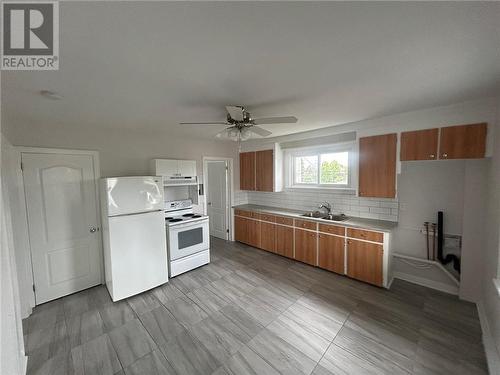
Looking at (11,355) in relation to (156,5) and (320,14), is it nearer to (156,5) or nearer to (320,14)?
(156,5)

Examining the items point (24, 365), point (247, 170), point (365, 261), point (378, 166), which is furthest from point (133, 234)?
point (378, 166)

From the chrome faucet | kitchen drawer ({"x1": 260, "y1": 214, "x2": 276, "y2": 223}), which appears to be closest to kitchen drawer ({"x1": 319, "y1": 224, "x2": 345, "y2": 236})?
the chrome faucet

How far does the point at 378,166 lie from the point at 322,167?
1055mm

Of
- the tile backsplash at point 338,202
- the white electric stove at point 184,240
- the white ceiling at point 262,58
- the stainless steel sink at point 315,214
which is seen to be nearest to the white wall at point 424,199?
the tile backsplash at point 338,202

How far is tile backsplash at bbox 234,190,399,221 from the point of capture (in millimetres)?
2996

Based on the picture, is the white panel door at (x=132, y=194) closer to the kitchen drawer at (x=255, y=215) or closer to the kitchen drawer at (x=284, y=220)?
the kitchen drawer at (x=255, y=215)

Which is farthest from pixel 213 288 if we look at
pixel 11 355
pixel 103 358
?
pixel 11 355

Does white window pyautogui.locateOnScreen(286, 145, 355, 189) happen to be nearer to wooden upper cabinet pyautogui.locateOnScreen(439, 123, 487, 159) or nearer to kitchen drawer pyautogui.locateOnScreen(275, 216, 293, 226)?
kitchen drawer pyautogui.locateOnScreen(275, 216, 293, 226)

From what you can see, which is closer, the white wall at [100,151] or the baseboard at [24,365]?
the baseboard at [24,365]

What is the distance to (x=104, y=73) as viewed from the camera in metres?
1.40

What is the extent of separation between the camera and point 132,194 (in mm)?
2652

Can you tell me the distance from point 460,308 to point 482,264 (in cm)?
59

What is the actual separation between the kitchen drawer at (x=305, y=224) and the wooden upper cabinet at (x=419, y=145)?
159 cm

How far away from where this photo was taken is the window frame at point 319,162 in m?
3.31
